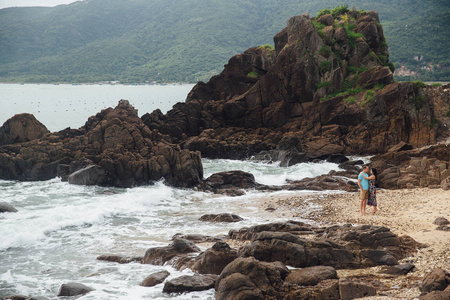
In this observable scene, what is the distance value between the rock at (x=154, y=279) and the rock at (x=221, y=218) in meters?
6.63

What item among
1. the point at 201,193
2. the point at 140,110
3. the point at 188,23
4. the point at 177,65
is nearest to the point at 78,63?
the point at 177,65

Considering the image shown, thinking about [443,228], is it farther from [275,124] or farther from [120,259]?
[275,124]

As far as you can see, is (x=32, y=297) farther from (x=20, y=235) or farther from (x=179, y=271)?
(x=20, y=235)

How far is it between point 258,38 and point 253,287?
17343 centimetres

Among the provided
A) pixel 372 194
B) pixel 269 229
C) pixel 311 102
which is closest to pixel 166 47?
pixel 311 102

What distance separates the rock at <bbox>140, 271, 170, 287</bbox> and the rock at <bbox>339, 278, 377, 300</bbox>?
15.6 ft

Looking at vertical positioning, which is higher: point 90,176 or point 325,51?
point 325,51

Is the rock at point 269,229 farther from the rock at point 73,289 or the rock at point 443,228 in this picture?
the rock at point 73,289

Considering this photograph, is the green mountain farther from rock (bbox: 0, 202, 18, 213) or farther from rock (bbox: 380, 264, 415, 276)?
rock (bbox: 380, 264, 415, 276)

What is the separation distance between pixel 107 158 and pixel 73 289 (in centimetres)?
1633

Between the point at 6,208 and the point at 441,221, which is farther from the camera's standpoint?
the point at 6,208

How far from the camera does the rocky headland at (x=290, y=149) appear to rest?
36.9 ft

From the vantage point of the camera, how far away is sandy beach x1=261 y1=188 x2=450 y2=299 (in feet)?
35.4

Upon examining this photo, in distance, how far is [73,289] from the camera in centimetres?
1195
